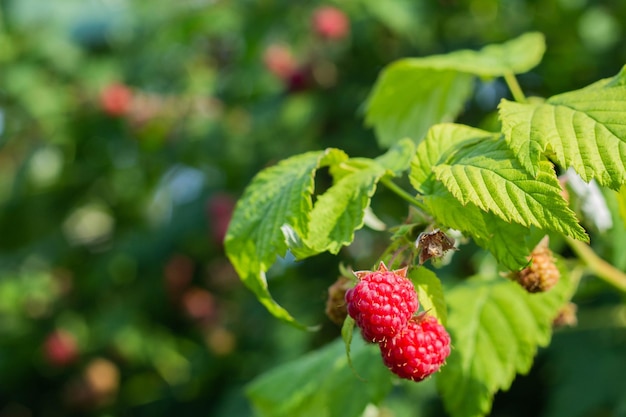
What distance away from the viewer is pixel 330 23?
3.21 metres

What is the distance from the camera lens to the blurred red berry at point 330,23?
3216 mm

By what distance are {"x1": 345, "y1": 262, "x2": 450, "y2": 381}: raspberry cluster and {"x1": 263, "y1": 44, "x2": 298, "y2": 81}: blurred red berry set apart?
2384mm

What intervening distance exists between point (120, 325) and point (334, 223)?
2905mm

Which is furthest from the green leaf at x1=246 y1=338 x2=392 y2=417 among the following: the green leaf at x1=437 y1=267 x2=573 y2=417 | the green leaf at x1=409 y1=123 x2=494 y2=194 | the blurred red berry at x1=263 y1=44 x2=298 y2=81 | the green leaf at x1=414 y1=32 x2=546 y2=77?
the blurred red berry at x1=263 y1=44 x2=298 y2=81

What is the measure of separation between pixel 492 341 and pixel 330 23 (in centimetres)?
203

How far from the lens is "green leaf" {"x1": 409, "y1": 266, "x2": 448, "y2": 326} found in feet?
3.65

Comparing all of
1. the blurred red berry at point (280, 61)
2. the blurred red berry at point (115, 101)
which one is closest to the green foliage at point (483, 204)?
the blurred red berry at point (280, 61)

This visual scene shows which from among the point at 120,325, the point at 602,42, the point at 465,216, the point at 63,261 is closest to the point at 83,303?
the point at 63,261

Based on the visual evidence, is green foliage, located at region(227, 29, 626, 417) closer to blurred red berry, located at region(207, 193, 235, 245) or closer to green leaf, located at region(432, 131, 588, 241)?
green leaf, located at region(432, 131, 588, 241)

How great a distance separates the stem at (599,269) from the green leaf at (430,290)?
39 cm

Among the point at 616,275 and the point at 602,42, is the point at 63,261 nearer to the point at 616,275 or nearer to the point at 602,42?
the point at 602,42

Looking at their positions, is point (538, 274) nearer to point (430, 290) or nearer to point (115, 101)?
point (430, 290)

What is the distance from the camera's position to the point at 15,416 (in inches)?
180

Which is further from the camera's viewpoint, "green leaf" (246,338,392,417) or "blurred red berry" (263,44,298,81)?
"blurred red berry" (263,44,298,81)
